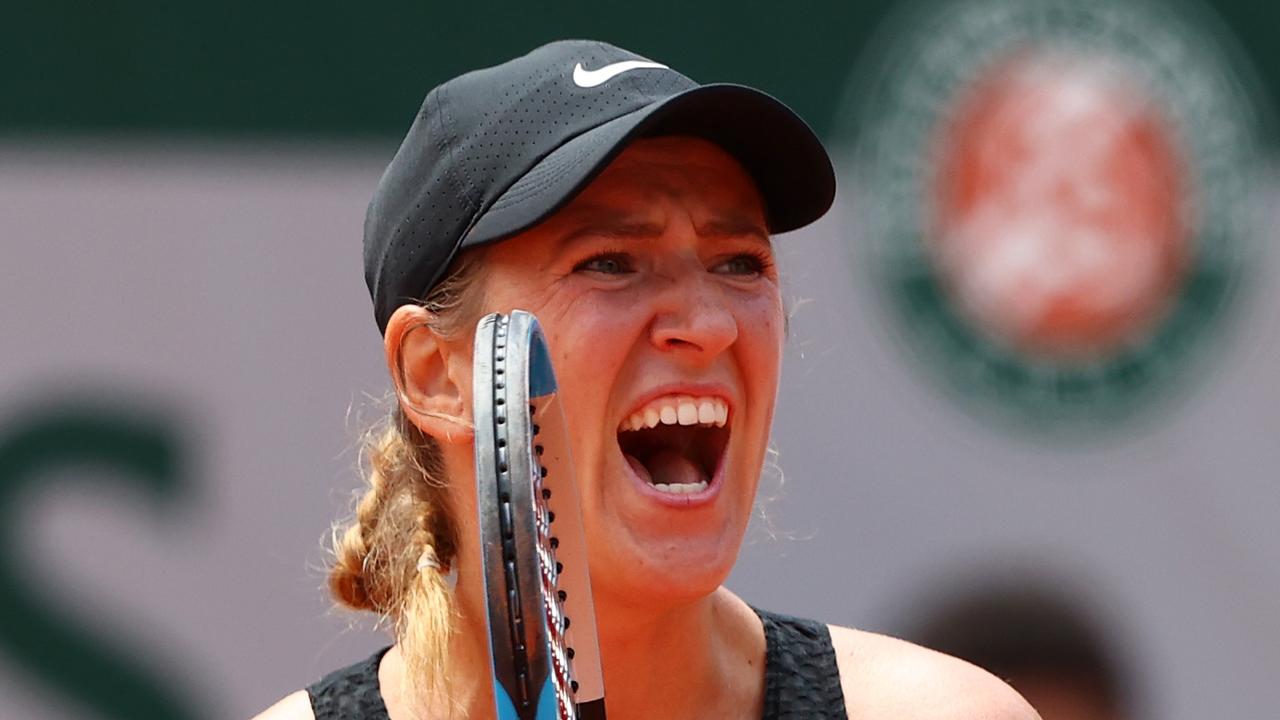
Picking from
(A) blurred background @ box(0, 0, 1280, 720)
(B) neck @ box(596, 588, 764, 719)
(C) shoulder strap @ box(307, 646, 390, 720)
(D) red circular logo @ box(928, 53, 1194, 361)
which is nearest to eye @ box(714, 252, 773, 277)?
(B) neck @ box(596, 588, 764, 719)

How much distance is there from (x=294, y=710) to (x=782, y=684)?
647 millimetres

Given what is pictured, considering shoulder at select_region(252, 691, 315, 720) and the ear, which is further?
shoulder at select_region(252, 691, 315, 720)

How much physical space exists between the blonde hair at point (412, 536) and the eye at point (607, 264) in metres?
0.14

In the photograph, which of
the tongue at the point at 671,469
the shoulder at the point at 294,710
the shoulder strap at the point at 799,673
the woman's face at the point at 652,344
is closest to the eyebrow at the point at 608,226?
the woman's face at the point at 652,344

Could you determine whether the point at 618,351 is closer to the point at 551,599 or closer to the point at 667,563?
the point at 667,563

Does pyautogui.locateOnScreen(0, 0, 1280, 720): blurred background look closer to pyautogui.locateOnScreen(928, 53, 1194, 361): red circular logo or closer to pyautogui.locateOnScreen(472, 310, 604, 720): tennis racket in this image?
pyautogui.locateOnScreen(928, 53, 1194, 361): red circular logo

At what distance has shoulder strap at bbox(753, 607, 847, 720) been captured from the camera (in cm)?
229

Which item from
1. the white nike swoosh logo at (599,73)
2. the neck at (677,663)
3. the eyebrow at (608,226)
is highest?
the white nike swoosh logo at (599,73)

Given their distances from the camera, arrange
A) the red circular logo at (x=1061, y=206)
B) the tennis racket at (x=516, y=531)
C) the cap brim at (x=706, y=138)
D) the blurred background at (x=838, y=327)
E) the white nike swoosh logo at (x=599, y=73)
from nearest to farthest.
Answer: the tennis racket at (x=516, y=531), the cap brim at (x=706, y=138), the white nike swoosh logo at (x=599, y=73), the blurred background at (x=838, y=327), the red circular logo at (x=1061, y=206)

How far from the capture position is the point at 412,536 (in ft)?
7.43

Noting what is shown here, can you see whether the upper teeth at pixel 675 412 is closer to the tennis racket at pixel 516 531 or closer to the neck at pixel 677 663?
the neck at pixel 677 663

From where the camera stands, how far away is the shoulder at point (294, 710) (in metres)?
2.36

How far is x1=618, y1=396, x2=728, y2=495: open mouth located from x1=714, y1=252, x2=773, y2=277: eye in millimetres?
166

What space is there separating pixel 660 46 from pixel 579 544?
2.04 metres
